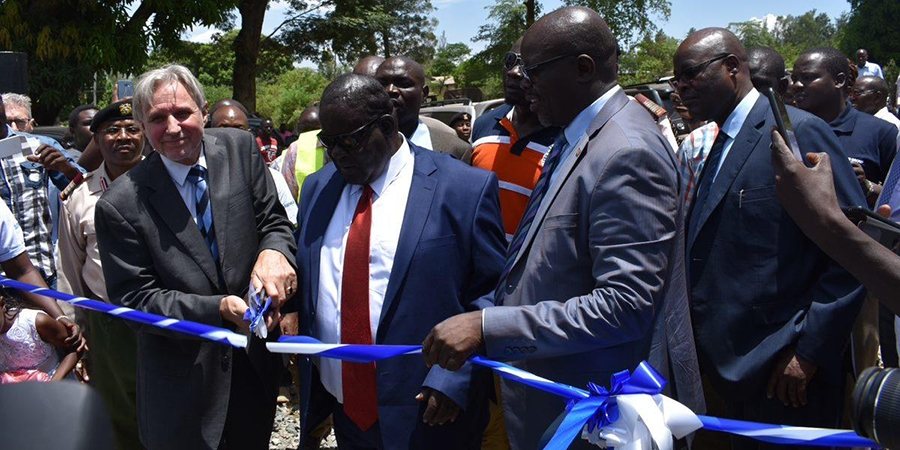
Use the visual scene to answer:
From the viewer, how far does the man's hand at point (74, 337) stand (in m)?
4.52

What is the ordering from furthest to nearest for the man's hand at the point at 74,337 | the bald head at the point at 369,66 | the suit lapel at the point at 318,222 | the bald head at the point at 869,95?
the bald head at the point at 869,95, the bald head at the point at 369,66, the man's hand at the point at 74,337, the suit lapel at the point at 318,222

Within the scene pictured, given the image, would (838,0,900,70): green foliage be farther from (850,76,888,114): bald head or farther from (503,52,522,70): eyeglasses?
(503,52,522,70): eyeglasses

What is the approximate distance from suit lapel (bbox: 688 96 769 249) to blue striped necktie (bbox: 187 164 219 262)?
6.49 ft

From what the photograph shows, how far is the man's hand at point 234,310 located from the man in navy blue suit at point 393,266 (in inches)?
9.9

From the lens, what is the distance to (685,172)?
3.99m

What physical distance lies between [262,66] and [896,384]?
28.4 meters

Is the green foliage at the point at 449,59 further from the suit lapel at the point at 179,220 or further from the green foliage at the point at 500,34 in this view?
the suit lapel at the point at 179,220

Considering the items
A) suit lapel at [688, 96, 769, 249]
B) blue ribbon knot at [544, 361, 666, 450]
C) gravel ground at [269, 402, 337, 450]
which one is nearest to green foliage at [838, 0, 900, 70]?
gravel ground at [269, 402, 337, 450]

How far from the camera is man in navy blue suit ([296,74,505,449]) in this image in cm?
312

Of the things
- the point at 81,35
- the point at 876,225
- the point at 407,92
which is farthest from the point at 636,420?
the point at 81,35

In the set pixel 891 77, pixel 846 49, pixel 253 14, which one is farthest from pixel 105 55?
pixel 846 49

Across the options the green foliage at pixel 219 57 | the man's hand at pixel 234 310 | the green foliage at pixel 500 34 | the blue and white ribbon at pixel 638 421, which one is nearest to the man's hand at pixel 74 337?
the man's hand at pixel 234 310

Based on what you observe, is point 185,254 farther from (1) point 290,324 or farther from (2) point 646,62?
(2) point 646,62

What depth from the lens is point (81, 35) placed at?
18.9m
